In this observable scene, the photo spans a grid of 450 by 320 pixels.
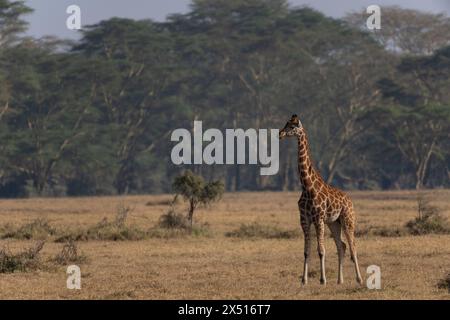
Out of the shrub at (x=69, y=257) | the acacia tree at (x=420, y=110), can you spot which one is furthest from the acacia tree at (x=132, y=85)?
the shrub at (x=69, y=257)

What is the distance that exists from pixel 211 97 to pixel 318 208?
2108 inches

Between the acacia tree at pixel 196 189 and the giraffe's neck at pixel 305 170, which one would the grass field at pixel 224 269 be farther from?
the giraffe's neck at pixel 305 170

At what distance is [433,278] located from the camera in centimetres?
1661

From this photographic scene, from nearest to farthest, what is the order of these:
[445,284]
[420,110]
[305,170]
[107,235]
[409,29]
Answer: [445,284], [305,170], [107,235], [420,110], [409,29]

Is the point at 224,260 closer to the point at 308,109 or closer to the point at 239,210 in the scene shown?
the point at 239,210

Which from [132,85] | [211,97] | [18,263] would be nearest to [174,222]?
[18,263]

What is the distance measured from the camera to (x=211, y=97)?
6894cm

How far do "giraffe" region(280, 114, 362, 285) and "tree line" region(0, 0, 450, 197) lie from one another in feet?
144

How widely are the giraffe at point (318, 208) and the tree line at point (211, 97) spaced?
43.7 meters

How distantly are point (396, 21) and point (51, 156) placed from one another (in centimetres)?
2575

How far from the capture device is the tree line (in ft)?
204

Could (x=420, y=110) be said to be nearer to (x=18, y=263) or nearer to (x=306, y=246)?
(x=18, y=263)

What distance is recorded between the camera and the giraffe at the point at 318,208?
15609 millimetres
